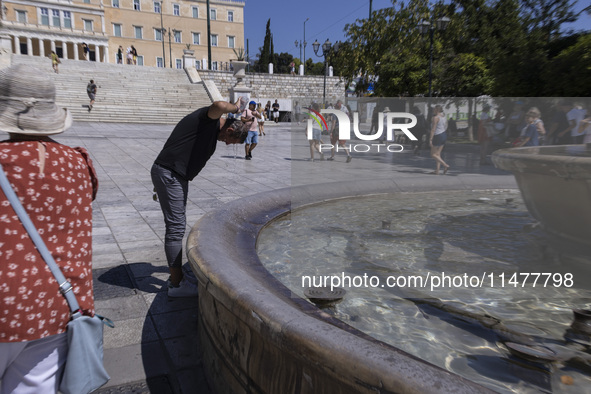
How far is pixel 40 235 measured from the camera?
1536 millimetres

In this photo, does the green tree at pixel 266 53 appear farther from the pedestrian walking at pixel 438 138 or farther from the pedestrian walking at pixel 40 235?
the pedestrian walking at pixel 40 235

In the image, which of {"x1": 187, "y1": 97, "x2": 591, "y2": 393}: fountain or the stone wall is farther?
the stone wall

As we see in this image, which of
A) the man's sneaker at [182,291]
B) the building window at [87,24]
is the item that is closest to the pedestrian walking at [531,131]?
the man's sneaker at [182,291]

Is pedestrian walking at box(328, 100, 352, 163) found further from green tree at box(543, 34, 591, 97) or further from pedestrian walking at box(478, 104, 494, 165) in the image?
green tree at box(543, 34, 591, 97)

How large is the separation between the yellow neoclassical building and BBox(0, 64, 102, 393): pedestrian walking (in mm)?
53066

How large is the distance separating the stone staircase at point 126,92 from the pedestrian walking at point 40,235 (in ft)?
73.1

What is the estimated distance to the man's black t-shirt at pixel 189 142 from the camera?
3229mm

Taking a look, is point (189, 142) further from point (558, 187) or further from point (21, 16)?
point (21, 16)

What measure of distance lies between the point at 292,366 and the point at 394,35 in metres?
24.3

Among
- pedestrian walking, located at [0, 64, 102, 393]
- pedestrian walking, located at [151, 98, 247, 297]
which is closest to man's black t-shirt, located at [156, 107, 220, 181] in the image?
pedestrian walking, located at [151, 98, 247, 297]

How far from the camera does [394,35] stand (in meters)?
23.7

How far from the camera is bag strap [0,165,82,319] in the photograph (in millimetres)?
1447

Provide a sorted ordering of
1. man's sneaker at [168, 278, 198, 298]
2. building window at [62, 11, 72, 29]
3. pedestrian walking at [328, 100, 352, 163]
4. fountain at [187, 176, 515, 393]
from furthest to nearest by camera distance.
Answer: building window at [62, 11, 72, 29] < pedestrian walking at [328, 100, 352, 163] < man's sneaker at [168, 278, 198, 298] < fountain at [187, 176, 515, 393]

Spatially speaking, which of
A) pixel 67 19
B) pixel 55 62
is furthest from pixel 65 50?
pixel 55 62
